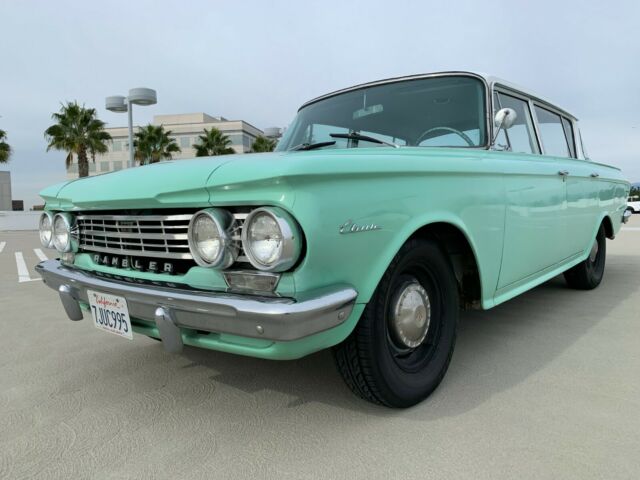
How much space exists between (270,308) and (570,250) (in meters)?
3.01

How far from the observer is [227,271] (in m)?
1.70

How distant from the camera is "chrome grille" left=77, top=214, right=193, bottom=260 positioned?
186 cm

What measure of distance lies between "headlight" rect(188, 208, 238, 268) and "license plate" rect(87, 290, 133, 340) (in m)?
0.43

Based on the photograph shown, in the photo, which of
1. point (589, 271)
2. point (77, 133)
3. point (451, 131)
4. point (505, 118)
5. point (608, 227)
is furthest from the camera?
point (77, 133)

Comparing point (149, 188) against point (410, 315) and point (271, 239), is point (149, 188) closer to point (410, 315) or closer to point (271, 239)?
point (271, 239)

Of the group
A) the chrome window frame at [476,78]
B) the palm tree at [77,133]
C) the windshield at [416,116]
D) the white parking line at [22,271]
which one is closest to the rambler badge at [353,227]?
the windshield at [416,116]

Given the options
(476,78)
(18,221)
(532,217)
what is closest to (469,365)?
(532,217)

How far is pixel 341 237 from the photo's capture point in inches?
65.4

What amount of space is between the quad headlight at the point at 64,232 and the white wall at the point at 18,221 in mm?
25943

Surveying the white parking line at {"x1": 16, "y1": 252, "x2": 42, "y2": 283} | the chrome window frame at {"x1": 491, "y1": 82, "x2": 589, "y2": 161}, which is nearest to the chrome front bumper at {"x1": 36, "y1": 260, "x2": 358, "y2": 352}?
the chrome window frame at {"x1": 491, "y1": 82, "x2": 589, "y2": 161}

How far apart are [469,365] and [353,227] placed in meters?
1.34

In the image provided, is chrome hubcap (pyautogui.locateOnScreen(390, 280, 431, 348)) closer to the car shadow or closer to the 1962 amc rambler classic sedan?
the 1962 amc rambler classic sedan

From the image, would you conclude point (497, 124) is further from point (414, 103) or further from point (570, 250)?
point (570, 250)

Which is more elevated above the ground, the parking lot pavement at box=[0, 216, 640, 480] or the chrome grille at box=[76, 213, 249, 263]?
the chrome grille at box=[76, 213, 249, 263]
